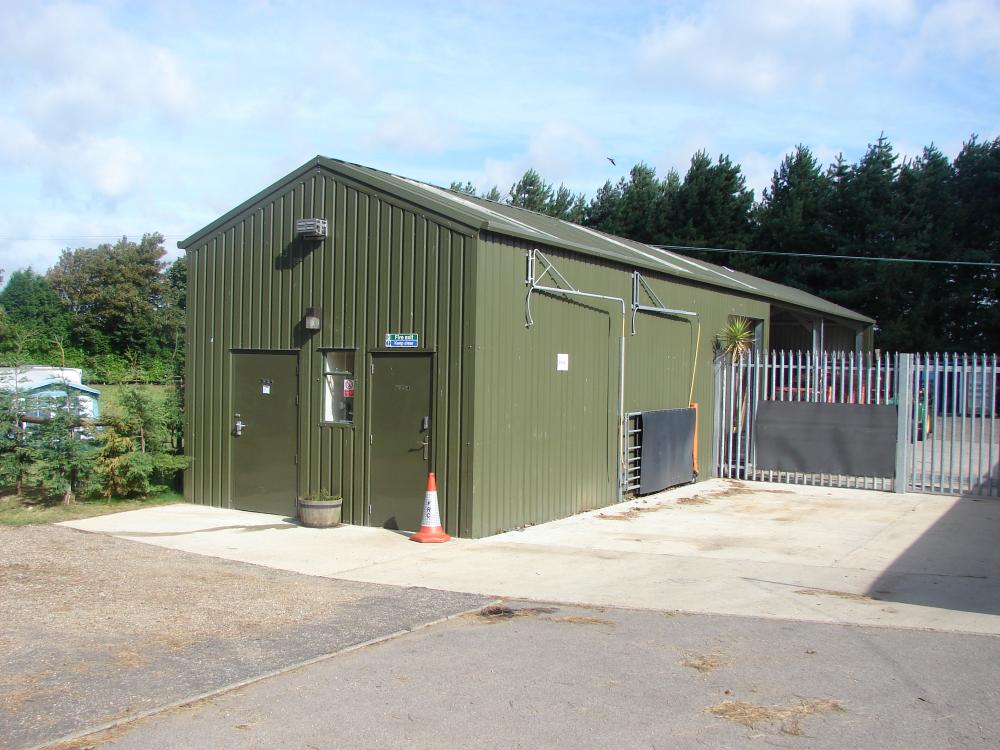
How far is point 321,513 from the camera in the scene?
11.0 m

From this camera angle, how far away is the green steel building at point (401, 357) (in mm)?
10625

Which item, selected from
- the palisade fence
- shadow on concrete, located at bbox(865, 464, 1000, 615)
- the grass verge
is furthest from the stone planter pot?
the palisade fence

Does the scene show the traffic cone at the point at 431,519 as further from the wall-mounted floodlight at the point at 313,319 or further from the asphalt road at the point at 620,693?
the asphalt road at the point at 620,693

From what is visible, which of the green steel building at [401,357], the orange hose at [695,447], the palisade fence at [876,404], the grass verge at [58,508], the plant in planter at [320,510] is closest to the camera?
the green steel building at [401,357]

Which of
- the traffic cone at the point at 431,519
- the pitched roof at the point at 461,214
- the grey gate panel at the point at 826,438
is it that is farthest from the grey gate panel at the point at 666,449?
the traffic cone at the point at 431,519

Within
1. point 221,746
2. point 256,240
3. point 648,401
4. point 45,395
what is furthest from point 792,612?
point 45,395

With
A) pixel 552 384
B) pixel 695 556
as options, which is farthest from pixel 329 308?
pixel 695 556

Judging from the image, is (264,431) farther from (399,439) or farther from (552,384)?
(552,384)

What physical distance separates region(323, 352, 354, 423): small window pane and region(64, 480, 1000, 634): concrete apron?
4.98 feet

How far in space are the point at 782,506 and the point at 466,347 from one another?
19.8 feet

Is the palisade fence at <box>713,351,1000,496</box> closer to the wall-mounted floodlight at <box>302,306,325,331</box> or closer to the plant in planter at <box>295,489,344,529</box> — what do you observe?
the wall-mounted floodlight at <box>302,306,325,331</box>

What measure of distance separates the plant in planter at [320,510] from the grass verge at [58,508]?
282 centimetres

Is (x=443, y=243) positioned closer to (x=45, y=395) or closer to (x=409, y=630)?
(x=409, y=630)

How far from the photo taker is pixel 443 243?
1063 centimetres
